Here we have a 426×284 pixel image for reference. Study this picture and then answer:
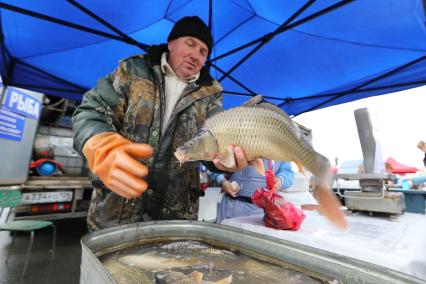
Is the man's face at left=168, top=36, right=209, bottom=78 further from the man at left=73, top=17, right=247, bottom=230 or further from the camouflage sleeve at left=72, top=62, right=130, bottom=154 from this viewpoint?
the camouflage sleeve at left=72, top=62, right=130, bottom=154

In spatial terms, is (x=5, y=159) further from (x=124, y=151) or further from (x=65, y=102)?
(x=124, y=151)

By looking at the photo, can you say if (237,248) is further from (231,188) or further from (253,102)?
(231,188)

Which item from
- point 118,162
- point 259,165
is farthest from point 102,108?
point 259,165

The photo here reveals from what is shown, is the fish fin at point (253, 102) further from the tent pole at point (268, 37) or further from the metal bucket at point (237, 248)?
the tent pole at point (268, 37)

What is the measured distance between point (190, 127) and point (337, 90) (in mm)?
A: 2759

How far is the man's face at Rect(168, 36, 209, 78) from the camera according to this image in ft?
5.87

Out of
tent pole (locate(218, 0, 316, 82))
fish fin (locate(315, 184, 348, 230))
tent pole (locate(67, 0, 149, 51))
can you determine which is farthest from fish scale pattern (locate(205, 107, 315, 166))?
tent pole (locate(67, 0, 149, 51))

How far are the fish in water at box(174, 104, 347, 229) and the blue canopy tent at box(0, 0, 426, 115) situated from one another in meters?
1.58

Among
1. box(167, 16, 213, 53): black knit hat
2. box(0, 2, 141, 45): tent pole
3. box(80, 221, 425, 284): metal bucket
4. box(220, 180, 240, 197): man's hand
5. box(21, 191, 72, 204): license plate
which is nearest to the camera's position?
box(80, 221, 425, 284): metal bucket

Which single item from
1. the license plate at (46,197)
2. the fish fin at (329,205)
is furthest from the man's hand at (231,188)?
the license plate at (46,197)

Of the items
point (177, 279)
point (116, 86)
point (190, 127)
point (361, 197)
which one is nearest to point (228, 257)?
point (177, 279)

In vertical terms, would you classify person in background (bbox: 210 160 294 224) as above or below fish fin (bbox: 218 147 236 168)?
below

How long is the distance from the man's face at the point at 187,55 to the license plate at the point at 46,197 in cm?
368

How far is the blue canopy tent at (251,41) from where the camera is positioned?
2.23 metres
